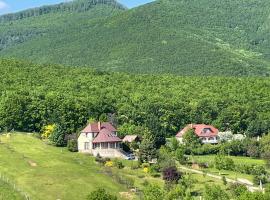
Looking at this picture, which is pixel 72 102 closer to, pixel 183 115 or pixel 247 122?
pixel 183 115

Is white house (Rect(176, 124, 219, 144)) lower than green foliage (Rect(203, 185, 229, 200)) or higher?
higher

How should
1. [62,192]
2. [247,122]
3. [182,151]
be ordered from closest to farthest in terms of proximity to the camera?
[62,192] < [182,151] < [247,122]

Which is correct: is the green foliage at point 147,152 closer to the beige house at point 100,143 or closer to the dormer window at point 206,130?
the beige house at point 100,143

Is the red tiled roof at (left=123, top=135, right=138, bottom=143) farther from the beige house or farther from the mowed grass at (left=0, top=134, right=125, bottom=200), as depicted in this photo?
the mowed grass at (left=0, top=134, right=125, bottom=200)

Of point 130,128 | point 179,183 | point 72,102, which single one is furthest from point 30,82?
point 179,183

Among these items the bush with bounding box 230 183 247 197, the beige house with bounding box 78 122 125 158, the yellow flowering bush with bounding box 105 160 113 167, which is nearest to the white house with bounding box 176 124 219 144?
the beige house with bounding box 78 122 125 158
